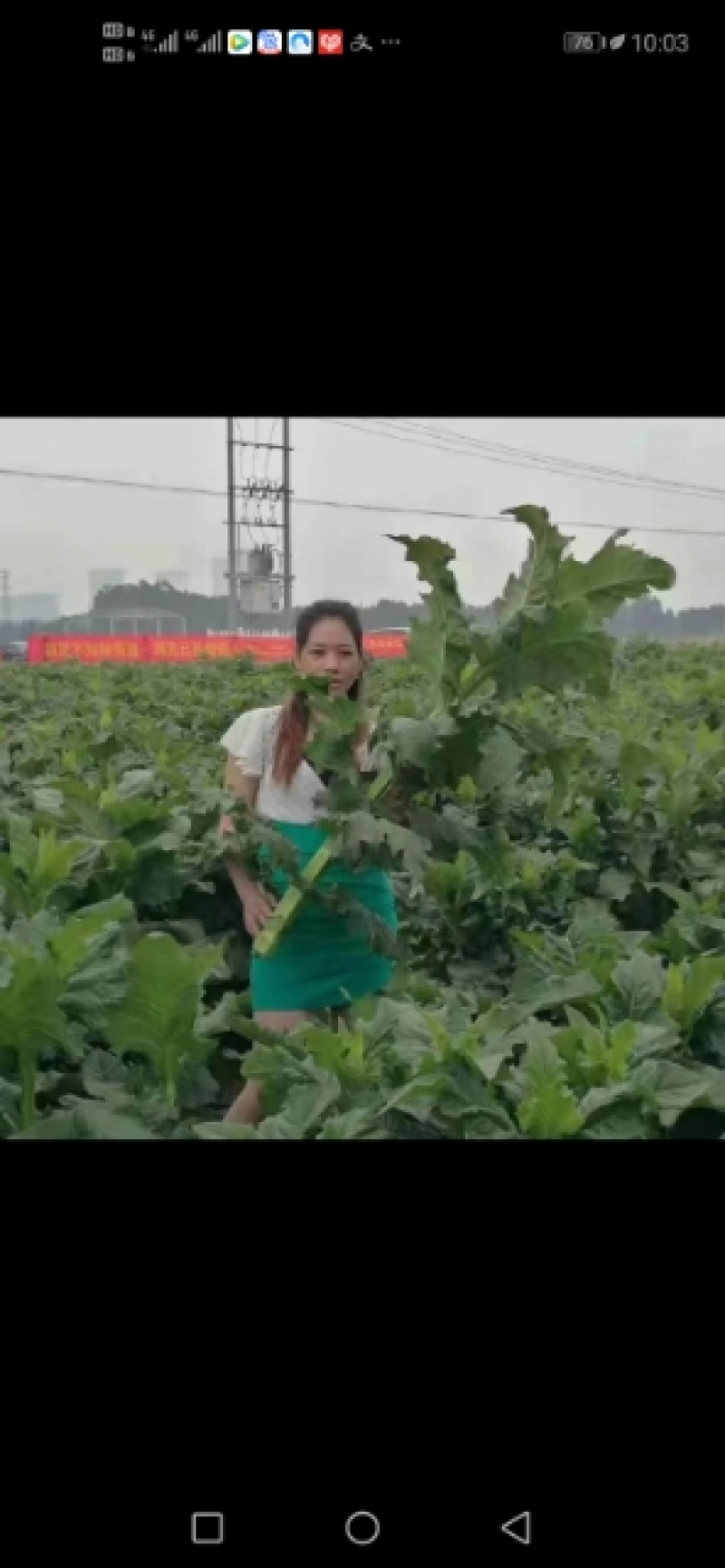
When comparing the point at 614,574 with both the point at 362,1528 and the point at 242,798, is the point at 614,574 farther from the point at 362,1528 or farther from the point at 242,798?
the point at 362,1528

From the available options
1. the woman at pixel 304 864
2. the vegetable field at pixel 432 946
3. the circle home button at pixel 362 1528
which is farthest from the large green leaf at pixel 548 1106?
the woman at pixel 304 864

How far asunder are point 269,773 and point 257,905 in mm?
291

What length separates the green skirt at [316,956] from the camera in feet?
10.0

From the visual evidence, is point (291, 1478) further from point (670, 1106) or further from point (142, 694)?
point (142, 694)

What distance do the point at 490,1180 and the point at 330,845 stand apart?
154cm

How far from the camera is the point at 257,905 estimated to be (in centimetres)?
333

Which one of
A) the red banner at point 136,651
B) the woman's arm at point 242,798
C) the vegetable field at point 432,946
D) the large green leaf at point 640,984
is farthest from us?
the red banner at point 136,651

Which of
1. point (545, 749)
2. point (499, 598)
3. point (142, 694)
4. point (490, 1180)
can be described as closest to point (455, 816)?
point (545, 749)

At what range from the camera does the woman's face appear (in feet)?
9.93

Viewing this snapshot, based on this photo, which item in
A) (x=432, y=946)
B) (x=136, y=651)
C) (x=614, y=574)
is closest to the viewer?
(x=614, y=574)

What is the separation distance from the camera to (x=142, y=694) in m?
12.3
